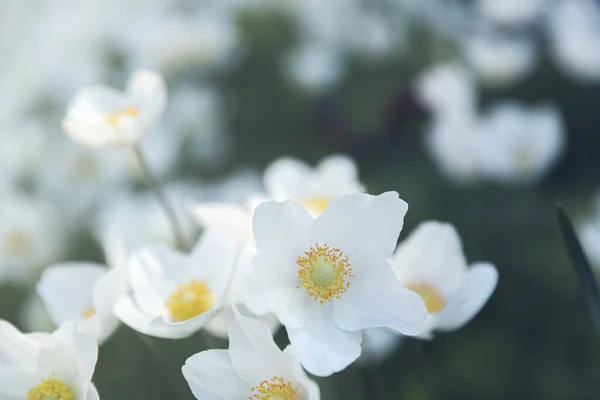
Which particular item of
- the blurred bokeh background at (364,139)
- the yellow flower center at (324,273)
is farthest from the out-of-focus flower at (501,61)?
the yellow flower center at (324,273)

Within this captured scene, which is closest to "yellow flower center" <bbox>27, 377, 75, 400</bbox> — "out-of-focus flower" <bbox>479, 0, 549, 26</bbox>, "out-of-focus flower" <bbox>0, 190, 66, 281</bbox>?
"out-of-focus flower" <bbox>0, 190, 66, 281</bbox>

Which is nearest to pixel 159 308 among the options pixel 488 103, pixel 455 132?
pixel 455 132

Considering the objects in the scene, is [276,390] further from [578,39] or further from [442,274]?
[578,39]

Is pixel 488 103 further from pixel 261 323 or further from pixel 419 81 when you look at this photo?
pixel 261 323

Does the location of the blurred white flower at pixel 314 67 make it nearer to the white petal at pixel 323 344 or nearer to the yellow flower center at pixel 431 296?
the yellow flower center at pixel 431 296

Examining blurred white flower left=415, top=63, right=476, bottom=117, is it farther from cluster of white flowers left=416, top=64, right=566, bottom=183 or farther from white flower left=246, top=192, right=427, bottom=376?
white flower left=246, top=192, right=427, bottom=376

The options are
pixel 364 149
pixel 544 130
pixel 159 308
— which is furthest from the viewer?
pixel 364 149
